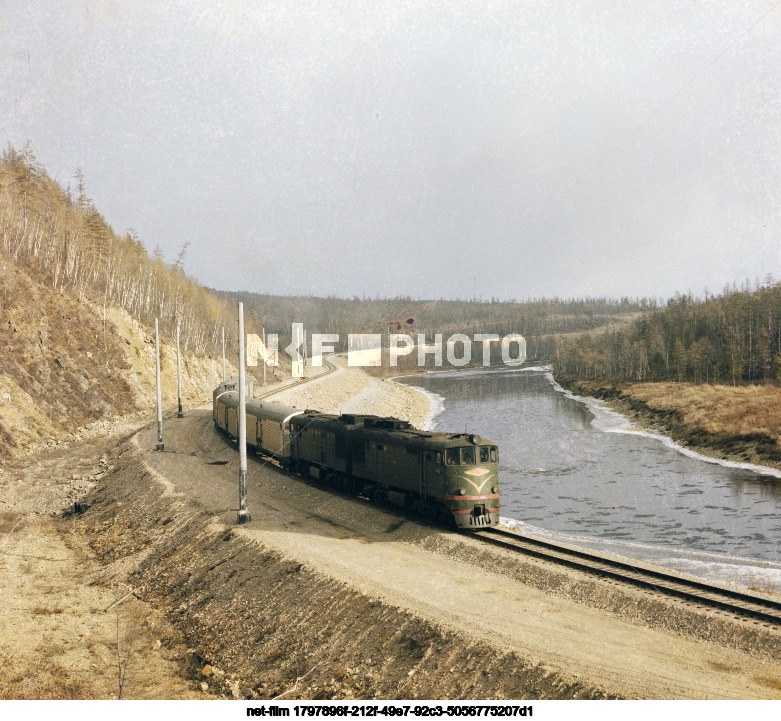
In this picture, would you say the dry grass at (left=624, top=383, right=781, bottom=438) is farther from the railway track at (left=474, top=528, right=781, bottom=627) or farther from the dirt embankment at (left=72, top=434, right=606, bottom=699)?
the dirt embankment at (left=72, top=434, right=606, bottom=699)

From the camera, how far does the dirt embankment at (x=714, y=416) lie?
50000mm

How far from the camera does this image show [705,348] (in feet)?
355

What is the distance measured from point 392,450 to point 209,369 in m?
80.4

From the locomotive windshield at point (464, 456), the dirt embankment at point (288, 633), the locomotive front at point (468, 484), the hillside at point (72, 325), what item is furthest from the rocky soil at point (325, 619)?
the hillside at point (72, 325)

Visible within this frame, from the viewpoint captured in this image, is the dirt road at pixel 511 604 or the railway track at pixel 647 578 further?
the railway track at pixel 647 578

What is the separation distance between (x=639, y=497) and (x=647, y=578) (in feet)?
67.3

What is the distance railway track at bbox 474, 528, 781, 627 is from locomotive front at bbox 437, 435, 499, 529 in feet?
2.31

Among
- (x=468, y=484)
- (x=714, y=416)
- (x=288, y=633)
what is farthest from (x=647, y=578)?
(x=714, y=416)

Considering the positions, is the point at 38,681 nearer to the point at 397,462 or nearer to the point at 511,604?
the point at 511,604

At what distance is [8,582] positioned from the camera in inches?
956

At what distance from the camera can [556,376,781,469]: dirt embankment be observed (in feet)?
164

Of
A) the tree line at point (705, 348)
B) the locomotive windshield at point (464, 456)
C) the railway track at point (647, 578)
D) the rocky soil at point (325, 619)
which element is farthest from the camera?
the tree line at point (705, 348)

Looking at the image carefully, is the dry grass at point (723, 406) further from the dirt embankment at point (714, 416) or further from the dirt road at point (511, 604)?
the dirt road at point (511, 604)
